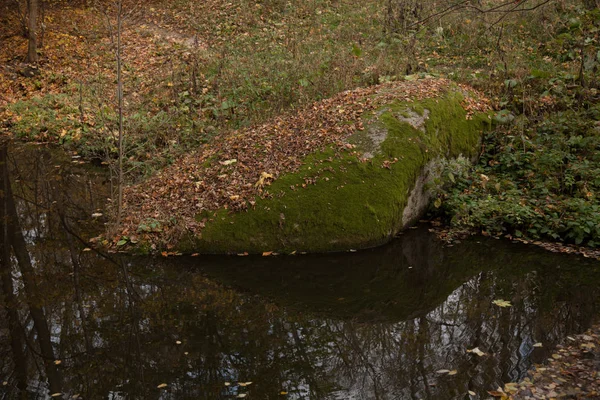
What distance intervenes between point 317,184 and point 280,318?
2361mm

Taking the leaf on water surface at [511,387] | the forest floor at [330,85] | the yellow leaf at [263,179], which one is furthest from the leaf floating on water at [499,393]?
the yellow leaf at [263,179]

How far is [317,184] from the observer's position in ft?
24.1

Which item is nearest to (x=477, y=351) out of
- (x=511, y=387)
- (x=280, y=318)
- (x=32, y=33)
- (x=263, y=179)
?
(x=511, y=387)

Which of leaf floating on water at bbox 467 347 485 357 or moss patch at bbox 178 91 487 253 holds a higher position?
moss patch at bbox 178 91 487 253

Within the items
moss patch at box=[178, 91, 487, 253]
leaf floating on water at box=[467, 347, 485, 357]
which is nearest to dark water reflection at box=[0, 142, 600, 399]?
leaf floating on water at box=[467, 347, 485, 357]

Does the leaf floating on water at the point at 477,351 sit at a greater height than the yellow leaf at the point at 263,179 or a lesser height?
lesser

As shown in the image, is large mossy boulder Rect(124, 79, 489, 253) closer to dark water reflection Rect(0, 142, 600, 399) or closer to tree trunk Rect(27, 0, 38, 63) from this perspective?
dark water reflection Rect(0, 142, 600, 399)

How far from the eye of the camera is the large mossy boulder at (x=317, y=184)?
23.2 feet

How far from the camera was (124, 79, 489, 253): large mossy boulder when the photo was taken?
7070 mm

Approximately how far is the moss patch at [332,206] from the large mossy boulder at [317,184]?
1cm

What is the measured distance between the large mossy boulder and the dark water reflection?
0.32 meters

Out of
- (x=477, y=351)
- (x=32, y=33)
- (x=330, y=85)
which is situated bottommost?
(x=477, y=351)

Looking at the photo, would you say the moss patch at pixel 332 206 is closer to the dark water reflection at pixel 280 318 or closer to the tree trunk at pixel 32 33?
the dark water reflection at pixel 280 318

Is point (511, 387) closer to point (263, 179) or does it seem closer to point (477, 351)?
point (477, 351)
